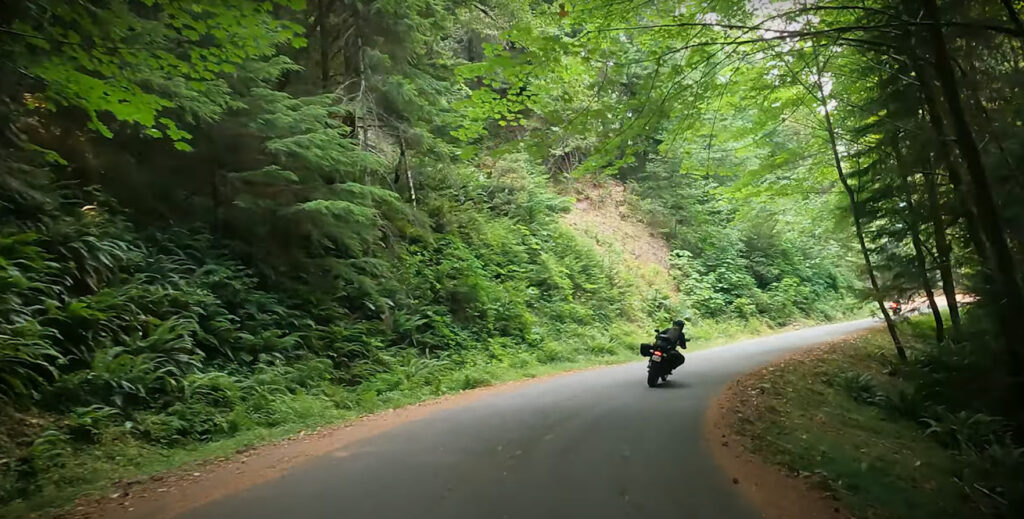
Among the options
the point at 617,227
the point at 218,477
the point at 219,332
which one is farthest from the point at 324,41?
the point at 617,227

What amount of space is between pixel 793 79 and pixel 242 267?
11336mm

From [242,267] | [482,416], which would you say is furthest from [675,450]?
[242,267]

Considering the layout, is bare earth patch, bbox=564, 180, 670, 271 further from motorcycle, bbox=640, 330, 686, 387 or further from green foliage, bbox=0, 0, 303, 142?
green foliage, bbox=0, 0, 303, 142

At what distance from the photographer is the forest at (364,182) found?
24.3 ft

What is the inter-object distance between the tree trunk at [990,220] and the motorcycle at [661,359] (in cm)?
543

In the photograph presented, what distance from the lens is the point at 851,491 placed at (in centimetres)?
596

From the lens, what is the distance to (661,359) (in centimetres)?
1184

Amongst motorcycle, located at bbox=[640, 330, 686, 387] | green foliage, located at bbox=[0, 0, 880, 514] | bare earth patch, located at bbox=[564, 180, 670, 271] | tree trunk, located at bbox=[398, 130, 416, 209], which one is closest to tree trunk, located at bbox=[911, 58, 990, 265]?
green foliage, located at bbox=[0, 0, 880, 514]

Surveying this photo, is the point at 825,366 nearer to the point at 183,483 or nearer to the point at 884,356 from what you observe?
the point at 884,356

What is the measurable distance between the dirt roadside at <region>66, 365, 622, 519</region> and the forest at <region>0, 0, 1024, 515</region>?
1.71ft

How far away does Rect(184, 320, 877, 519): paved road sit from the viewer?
5137 mm

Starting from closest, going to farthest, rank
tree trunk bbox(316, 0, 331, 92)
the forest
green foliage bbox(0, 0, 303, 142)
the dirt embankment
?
green foliage bbox(0, 0, 303, 142) → the forest → tree trunk bbox(316, 0, 331, 92) → the dirt embankment

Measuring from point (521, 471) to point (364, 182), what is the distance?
9.03m

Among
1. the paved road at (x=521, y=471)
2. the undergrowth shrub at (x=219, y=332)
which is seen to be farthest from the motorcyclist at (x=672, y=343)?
the undergrowth shrub at (x=219, y=332)
